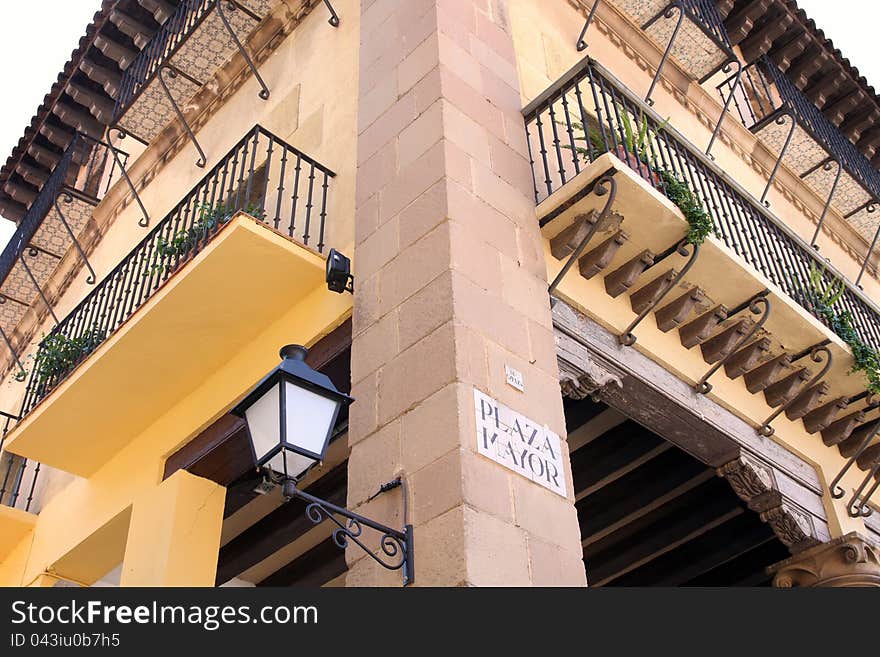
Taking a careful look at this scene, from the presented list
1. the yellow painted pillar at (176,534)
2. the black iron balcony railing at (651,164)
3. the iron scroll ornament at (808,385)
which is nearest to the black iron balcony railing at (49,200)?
the yellow painted pillar at (176,534)

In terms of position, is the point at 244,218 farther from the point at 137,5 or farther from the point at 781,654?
the point at 137,5

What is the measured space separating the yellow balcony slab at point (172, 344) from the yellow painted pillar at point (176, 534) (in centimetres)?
75

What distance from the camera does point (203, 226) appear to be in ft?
23.8

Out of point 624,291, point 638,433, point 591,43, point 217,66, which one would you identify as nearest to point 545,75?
point 591,43

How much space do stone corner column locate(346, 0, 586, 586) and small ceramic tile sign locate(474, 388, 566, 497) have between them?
3 cm

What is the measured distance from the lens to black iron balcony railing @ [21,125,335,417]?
22.8 feet

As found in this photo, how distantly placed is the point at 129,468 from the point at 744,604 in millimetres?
5338

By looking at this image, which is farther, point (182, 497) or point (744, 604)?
point (182, 497)

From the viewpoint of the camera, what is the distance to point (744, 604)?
356 cm

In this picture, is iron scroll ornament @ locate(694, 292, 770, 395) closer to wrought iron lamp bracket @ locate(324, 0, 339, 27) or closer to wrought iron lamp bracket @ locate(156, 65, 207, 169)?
wrought iron lamp bracket @ locate(324, 0, 339, 27)

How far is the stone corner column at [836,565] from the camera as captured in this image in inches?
279

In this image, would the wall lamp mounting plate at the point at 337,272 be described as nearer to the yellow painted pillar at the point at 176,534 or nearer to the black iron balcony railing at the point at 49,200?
the yellow painted pillar at the point at 176,534

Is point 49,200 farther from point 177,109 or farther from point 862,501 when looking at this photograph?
point 862,501

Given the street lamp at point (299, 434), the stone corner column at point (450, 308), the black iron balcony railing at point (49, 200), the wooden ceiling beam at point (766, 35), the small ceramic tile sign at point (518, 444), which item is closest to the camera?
the street lamp at point (299, 434)
